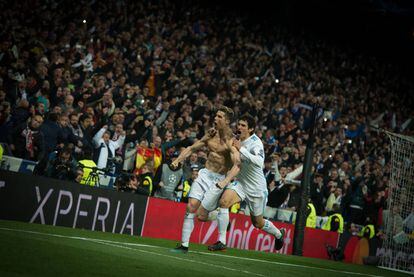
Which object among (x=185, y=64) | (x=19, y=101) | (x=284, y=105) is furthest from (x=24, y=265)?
(x=284, y=105)

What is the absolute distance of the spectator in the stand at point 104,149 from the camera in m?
15.1

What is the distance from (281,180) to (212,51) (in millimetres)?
8256

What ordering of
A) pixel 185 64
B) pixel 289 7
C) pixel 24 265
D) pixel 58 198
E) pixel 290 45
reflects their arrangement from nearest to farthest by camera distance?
1. pixel 24 265
2. pixel 58 198
3. pixel 185 64
4. pixel 290 45
5. pixel 289 7

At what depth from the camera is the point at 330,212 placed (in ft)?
64.2

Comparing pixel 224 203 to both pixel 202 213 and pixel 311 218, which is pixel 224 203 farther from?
pixel 311 218

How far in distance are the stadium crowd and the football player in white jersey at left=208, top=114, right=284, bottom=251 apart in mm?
3427

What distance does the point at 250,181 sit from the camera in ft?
39.4

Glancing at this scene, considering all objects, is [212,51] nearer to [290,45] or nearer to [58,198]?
[290,45]

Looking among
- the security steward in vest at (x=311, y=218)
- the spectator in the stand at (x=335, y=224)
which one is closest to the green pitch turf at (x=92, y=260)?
the security steward in vest at (x=311, y=218)

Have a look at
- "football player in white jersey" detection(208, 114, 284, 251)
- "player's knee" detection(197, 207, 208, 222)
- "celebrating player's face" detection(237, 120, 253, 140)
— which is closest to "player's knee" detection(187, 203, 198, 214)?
"player's knee" detection(197, 207, 208, 222)

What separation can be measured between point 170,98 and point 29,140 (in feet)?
22.4

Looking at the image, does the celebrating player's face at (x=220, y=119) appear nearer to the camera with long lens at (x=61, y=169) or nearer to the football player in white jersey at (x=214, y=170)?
the football player in white jersey at (x=214, y=170)

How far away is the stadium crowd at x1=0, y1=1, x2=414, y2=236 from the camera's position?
1506cm

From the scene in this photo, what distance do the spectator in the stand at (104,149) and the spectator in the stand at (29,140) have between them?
166 centimetres
